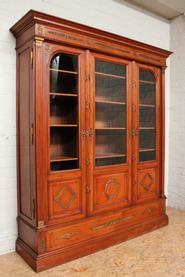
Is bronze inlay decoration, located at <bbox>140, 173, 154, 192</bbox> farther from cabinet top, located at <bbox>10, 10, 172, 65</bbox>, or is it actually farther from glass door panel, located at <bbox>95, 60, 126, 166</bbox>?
cabinet top, located at <bbox>10, 10, 172, 65</bbox>

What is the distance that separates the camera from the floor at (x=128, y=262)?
223 centimetres

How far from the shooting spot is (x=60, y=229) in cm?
240

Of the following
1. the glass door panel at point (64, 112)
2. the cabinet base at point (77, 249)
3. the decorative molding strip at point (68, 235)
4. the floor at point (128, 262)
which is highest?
the glass door panel at point (64, 112)

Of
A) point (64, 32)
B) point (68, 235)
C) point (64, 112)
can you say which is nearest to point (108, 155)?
point (64, 112)

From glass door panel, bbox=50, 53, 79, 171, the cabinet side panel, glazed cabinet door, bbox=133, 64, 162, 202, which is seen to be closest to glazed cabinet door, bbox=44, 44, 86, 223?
glass door panel, bbox=50, 53, 79, 171

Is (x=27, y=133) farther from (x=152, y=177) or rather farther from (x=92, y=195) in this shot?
(x=152, y=177)

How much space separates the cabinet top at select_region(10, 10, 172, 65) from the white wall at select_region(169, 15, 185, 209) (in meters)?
1.44

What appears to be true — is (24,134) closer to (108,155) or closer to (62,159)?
(62,159)

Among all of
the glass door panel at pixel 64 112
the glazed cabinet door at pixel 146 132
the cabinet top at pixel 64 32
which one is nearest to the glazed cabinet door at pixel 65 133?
the glass door panel at pixel 64 112

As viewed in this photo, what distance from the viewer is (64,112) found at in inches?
103

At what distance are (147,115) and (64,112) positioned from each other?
3.73ft

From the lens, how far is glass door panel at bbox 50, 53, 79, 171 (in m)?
2.44

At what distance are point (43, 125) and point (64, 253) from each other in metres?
1.22

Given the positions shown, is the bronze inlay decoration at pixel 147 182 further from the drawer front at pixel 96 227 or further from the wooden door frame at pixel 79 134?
the wooden door frame at pixel 79 134
